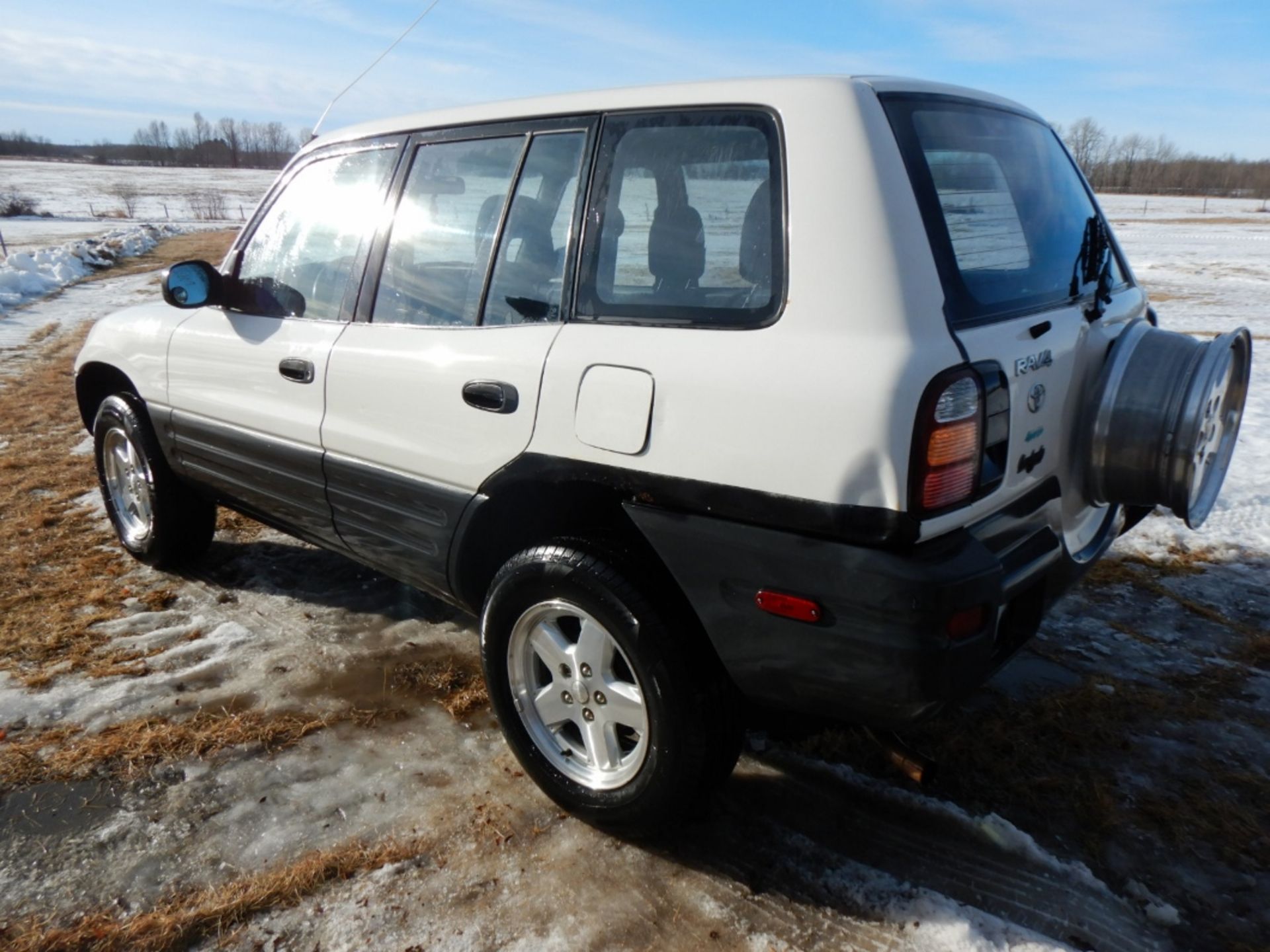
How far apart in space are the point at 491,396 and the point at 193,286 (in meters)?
1.70

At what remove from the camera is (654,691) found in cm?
219

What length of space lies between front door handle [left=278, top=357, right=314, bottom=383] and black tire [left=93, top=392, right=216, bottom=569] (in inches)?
48.4

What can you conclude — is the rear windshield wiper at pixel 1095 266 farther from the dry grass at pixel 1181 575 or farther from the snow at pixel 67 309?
the snow at pixel 67 309

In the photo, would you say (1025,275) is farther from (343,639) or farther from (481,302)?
(343,639)

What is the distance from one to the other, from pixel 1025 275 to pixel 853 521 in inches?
36.1

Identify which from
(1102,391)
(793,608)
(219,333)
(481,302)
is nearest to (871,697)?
(793,608)

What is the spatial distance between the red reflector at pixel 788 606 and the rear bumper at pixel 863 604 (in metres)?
0.01

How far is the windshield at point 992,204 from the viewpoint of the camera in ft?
6.50

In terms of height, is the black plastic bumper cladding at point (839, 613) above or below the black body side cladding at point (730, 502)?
below

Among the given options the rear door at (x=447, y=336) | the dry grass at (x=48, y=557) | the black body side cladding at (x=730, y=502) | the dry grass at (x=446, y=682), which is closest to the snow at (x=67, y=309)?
the dry grass at (x=48, y=557)

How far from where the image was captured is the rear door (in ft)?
8.04

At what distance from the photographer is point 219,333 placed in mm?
3461

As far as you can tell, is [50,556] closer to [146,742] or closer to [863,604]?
[146,742]

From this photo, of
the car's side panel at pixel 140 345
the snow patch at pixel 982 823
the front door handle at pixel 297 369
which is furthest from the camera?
the car's side panel at pixel 140 345
